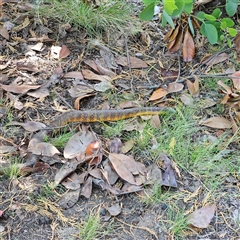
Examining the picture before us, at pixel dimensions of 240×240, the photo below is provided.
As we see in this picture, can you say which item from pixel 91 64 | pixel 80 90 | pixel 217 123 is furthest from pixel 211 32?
pixel 80 90

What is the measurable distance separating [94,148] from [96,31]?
1430 mm

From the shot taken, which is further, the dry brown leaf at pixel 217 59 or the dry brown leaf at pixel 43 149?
the dry brown leaf at pixel 217 59

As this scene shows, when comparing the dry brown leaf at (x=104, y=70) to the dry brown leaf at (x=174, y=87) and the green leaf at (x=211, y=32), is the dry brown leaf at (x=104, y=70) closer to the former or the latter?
the dry brown leaf at (x=174, y=87)

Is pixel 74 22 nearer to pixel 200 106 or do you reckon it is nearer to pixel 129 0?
pixel 129 0

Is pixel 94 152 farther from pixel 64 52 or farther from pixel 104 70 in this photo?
pixel 64 52

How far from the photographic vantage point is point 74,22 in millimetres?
3979

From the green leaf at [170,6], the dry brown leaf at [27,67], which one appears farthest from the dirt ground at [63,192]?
the green leaf at [170,6]

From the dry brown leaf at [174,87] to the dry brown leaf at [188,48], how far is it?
0.34 meters

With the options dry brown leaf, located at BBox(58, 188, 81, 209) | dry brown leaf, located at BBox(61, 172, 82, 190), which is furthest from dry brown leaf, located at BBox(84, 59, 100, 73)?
dry brown leaf, located at BBox(58, 188, 81, 209)

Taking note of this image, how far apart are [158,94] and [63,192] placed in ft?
3.94

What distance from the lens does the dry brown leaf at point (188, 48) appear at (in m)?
3.77

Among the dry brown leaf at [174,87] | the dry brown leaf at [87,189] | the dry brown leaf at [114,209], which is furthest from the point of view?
the dry brown leaf at [174,87]

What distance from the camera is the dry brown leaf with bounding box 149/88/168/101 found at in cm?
346

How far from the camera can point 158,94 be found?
348 centimetres
